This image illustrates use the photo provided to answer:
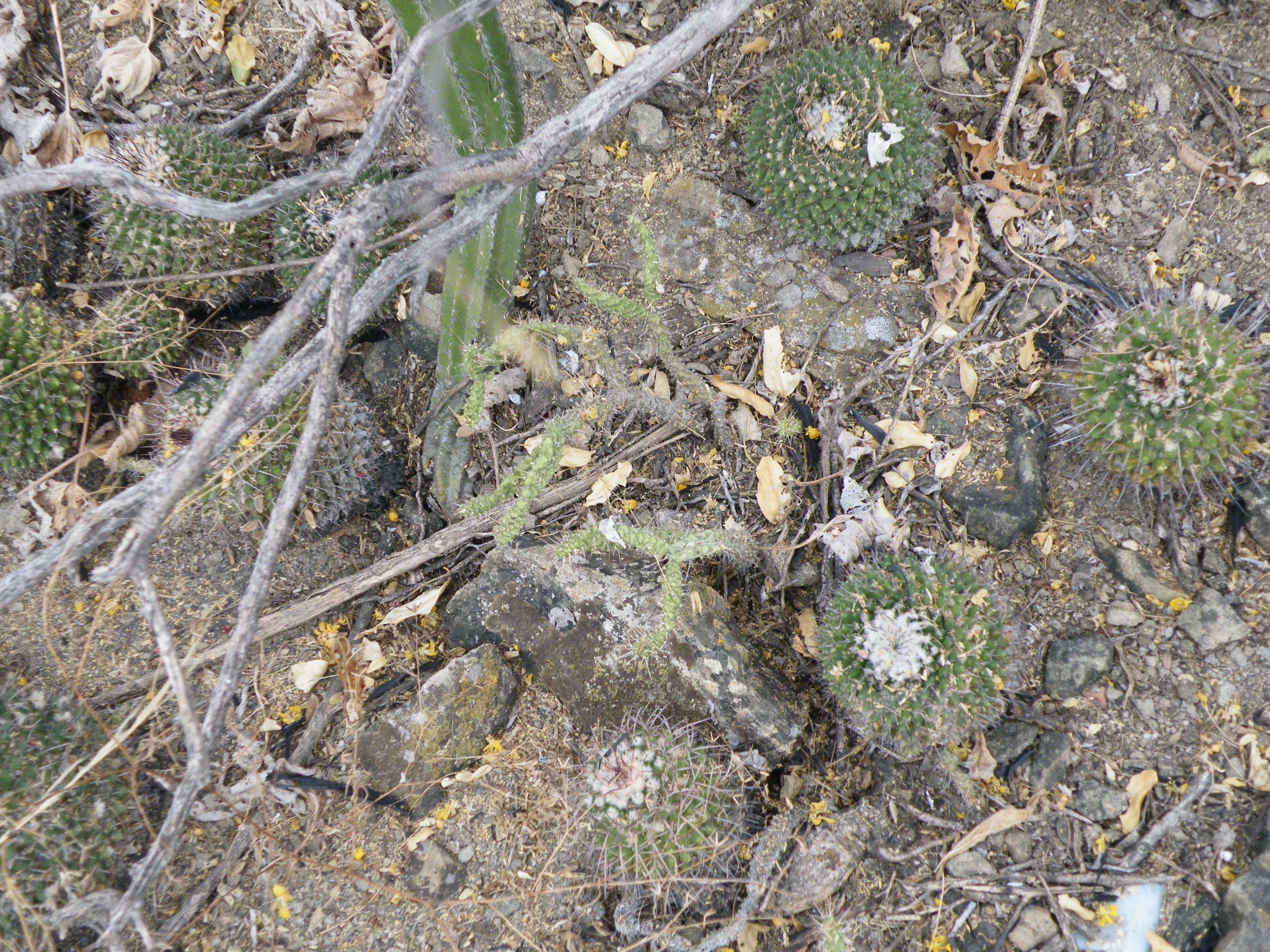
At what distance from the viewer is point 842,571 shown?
247 cm

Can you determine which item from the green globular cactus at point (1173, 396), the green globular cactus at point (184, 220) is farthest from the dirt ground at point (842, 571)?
the green globular cactus at point (184, 220)

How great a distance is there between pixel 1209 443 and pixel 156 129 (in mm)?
3495

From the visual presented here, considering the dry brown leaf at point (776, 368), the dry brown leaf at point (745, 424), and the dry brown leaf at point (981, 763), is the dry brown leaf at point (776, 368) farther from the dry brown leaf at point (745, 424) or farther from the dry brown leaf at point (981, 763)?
the dry brown leaf at point (981, 763)

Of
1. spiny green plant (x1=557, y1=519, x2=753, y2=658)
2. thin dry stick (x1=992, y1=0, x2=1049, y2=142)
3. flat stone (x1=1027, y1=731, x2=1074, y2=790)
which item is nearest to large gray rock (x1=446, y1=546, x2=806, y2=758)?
spiny green plant (x1=557, y1=519, x2=753, y2=658)

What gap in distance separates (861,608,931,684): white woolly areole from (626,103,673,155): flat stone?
1.99m

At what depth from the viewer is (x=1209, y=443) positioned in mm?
1947

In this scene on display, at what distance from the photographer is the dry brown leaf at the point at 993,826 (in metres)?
2.12

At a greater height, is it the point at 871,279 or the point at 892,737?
the point at 871,279

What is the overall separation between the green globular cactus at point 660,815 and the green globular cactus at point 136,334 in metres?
2.23

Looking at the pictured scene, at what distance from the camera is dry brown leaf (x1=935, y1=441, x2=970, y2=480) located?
2453mm

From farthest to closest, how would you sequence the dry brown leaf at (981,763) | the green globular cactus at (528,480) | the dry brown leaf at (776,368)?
the dry brown leaf at (776,368), the green globular cactus at (528,480), the dry brown leaf at (981,763)

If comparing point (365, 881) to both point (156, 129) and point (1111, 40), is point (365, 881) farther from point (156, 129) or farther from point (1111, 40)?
point (1111, 40)

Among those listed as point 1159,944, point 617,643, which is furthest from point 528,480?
point 1159,944

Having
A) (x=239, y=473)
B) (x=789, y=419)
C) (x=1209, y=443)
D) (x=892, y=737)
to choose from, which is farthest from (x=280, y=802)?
(x=1209, y=443)
